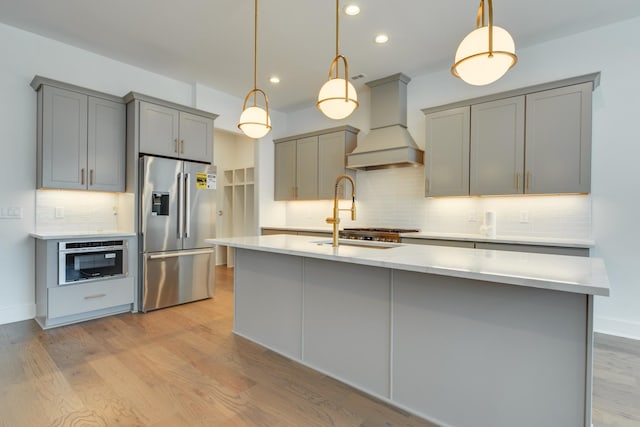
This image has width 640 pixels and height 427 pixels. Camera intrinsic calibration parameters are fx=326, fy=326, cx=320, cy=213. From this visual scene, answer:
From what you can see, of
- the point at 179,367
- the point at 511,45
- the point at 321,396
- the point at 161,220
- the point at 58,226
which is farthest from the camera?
the point at 161,220

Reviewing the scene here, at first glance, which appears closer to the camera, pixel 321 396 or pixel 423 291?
pixel 423 291

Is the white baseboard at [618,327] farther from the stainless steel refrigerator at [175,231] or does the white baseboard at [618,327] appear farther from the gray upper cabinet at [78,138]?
the gray upper cabinet at [78,138]

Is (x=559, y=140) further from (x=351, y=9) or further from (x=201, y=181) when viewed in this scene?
(x=201, y=181)

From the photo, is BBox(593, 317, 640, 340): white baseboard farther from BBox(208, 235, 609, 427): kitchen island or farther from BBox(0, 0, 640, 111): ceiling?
BBox(0, 0, 640, 111): ceiling

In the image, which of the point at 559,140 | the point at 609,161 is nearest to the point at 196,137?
the point at 559,140

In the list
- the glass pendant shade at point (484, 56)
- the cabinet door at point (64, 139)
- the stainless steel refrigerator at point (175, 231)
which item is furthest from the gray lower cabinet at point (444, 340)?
the cabinet door at point (64, 139)

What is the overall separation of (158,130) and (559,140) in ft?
14.4

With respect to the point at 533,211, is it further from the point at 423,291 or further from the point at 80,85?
the point at 80,85

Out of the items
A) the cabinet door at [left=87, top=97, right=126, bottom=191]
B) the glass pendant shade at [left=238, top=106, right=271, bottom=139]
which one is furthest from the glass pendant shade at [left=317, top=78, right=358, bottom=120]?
the cabinet door at [left=87, top=97, right=126, bottom=191]

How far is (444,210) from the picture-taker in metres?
4.26

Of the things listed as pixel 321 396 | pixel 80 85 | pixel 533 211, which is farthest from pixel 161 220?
pixel 533 211

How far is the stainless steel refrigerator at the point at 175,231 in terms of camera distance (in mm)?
3785

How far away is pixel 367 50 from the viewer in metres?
3.76

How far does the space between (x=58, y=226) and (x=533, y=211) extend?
5.31 metres
